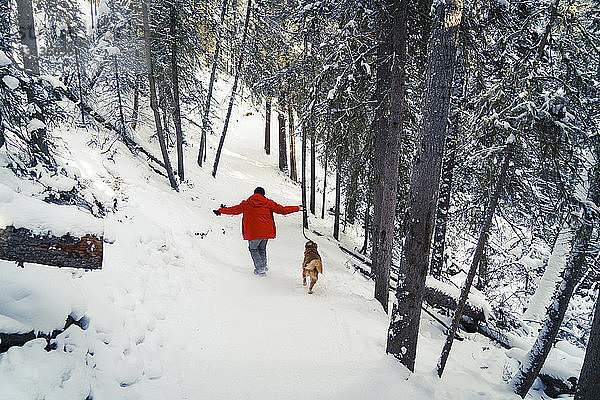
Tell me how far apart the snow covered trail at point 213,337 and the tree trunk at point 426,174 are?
25.4 inches

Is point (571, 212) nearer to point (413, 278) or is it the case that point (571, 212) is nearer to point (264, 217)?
point (413, 278)

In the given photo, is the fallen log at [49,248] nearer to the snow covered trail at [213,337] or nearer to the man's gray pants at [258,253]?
the snow covered trail at [213,337]

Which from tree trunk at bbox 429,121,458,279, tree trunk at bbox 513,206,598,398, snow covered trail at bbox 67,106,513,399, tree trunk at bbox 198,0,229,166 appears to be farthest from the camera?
tree trunk at bbox 198,0,229,166

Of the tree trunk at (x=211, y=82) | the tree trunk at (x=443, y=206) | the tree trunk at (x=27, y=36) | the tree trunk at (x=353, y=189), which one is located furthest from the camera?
the tree trunk at (x=211, y=82)

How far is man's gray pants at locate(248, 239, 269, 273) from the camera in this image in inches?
306

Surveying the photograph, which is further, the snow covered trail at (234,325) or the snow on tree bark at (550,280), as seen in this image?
the snow on tree bark at (550,280)

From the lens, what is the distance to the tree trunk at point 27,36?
19.3 feet

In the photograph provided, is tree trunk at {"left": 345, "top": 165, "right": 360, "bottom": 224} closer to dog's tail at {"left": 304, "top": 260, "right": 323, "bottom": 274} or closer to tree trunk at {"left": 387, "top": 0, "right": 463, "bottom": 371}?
dog's tail at {"left": 304, "top": 260, "right": 323, "bottom": 274}

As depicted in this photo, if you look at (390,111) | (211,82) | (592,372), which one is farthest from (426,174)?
(211,82)

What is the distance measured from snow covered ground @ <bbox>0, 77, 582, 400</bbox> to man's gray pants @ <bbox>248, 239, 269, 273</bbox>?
333 mm

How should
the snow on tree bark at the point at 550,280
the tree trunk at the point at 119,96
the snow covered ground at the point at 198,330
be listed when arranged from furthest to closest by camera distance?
Answer: the tree trunk at the point at 119,96, the snow on tree bark at the point at 550,280, the snow covered ground at the point at 198,330

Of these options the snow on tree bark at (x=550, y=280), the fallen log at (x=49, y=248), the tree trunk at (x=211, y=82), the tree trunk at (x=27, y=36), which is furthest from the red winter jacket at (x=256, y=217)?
the snow on tree bark at (x=550, y=280)

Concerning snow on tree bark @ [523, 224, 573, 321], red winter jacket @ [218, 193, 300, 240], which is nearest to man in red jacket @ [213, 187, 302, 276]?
red winter jacket @ [218, 193, 300, 240]

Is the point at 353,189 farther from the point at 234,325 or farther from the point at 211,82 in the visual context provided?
the point at 234,325
